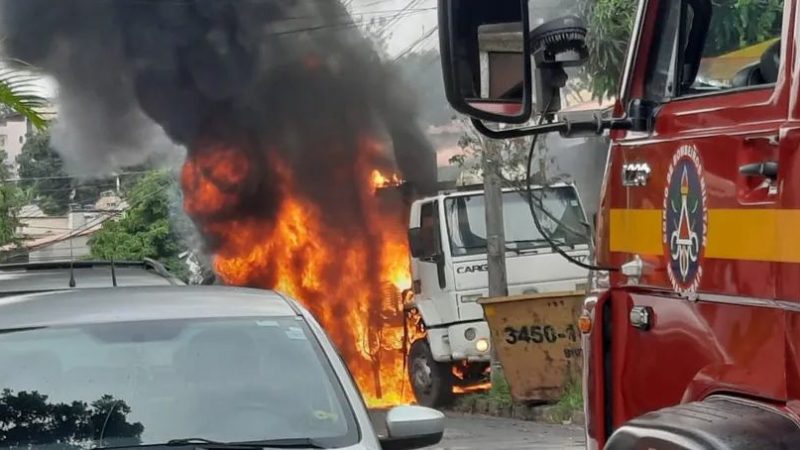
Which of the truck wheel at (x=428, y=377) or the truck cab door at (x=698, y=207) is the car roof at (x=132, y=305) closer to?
the truck cab door at (x=698, y=207)

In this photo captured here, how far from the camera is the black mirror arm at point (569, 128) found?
3369 mm

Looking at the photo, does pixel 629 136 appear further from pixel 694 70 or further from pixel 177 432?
pixel 177 432

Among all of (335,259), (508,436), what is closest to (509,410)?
(508,436)

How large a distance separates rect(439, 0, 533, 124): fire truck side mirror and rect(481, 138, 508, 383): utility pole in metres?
10.1

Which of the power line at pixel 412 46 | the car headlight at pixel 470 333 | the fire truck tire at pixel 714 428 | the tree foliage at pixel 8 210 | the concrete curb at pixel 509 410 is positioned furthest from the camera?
the power line at pixel 412 46

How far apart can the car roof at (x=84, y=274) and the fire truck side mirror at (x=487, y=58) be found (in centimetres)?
361

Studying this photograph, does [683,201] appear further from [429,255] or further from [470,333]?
[429,255]

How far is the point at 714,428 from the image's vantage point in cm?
265

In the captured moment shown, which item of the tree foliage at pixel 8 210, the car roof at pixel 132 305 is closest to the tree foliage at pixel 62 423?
the car roof at pixel 132 305

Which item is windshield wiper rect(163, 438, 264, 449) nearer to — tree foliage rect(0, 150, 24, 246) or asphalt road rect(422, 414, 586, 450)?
asphalt road rect(422, 414, 586, 450)

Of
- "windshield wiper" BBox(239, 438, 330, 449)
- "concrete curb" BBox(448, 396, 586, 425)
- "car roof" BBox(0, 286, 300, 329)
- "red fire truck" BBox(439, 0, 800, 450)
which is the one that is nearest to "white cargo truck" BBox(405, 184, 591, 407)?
"concrete curb" BBox(448, 396, 586, 425)

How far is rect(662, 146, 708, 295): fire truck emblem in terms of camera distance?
2939 millimetres

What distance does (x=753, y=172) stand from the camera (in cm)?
272

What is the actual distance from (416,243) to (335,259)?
5.97 metres
